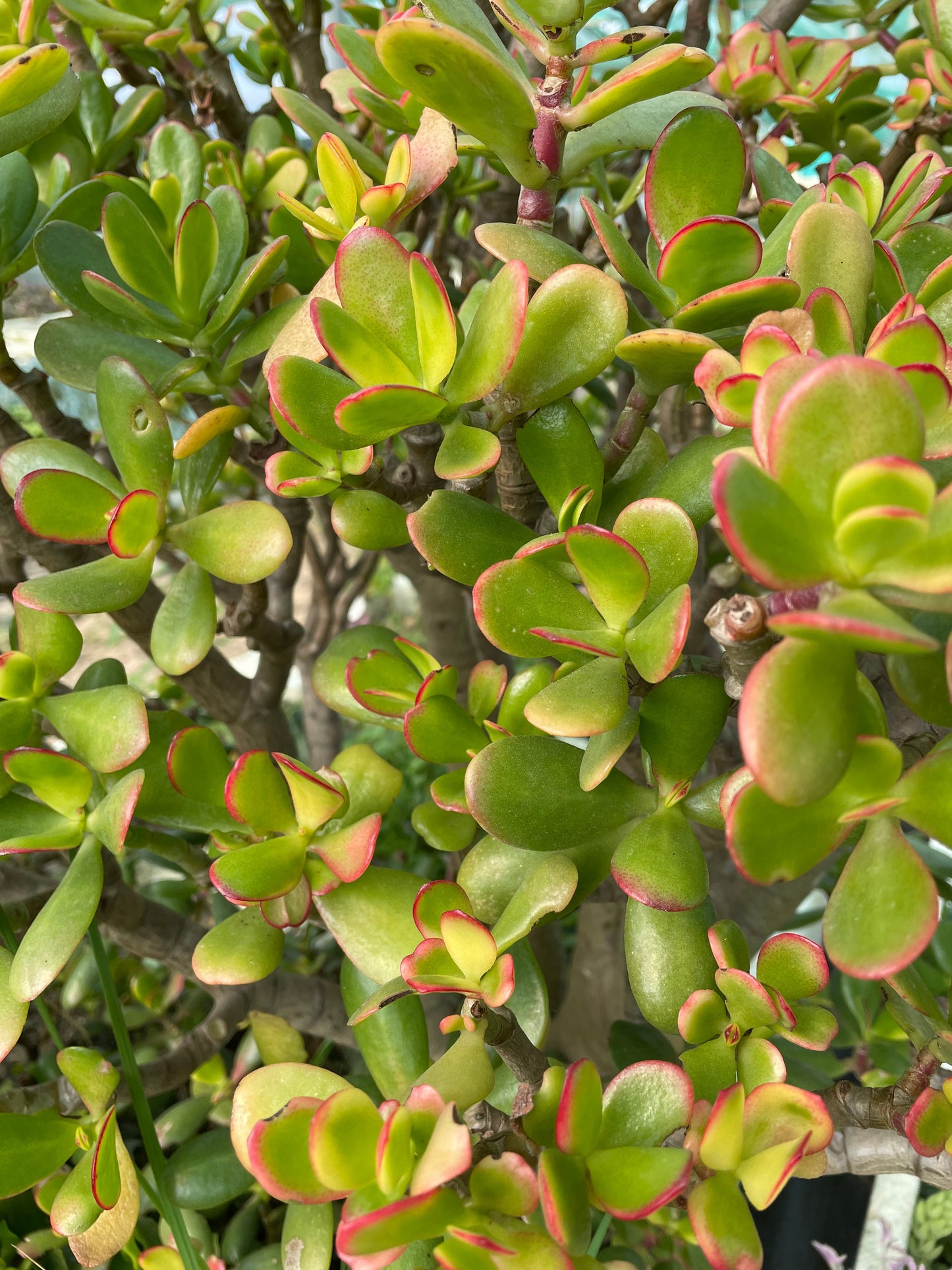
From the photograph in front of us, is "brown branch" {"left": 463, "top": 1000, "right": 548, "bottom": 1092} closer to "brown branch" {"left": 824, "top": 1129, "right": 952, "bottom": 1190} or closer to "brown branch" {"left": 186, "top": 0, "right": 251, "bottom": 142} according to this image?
"brown branch" {"left": 824, "top": 1129, "right": 952, "bottom": 1190}

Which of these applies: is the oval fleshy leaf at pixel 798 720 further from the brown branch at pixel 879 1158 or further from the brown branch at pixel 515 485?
the brown branch at pixel 879 1158

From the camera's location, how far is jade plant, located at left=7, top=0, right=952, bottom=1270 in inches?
13.1

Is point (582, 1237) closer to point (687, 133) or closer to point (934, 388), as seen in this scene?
point (934, 388)

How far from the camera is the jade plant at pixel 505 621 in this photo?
33 centimetres

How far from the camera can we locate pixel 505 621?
42 centimetres

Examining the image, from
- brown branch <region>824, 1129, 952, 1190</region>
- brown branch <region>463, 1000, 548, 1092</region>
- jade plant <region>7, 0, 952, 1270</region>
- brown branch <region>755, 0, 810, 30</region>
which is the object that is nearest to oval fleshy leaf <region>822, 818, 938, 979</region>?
jade plant <region>7, 0, 952, 1270</region>

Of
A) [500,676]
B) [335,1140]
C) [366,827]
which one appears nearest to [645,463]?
[500,676]

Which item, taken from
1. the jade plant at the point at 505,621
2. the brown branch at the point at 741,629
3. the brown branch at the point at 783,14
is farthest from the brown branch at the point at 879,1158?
the brown branch at the point at 783,14

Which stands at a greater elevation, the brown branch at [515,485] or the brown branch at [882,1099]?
the brown branch at [515,485]

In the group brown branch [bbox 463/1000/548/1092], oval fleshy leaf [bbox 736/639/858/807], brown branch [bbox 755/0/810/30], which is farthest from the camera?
brown branch [bbox 755/0/810/30]

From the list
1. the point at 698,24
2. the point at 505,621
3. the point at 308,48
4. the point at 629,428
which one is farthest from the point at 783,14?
the point at 505,621

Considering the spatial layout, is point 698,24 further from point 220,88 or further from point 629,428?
point 629,428

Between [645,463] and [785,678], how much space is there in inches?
10.3

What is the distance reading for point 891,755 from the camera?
335 millimetres
